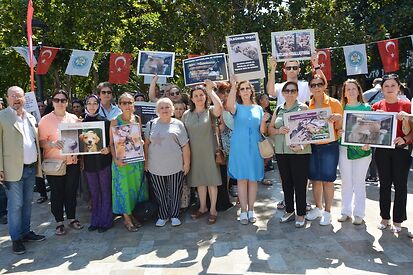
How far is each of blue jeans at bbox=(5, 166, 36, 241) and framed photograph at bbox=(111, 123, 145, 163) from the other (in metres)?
1.04

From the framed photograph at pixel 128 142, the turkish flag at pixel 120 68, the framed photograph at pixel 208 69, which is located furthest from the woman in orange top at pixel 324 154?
the turkish flag at pixel 120 68

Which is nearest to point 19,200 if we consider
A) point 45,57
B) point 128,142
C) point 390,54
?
point 128,142

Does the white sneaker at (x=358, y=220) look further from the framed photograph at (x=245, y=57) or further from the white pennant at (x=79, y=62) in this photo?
the white pennant at (x=79, y=62)

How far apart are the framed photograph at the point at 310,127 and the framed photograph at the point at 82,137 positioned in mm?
2309

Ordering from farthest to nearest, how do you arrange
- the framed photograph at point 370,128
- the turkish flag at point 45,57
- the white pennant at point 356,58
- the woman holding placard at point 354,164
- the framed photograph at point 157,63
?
1. the turkish flag at point 45,57
2. the white pennant at point 356,58
3. the framed photograph at point 157,63
4. the woman holding placard at point 354,164
5. the framed photograph at point 370,128

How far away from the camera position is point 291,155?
187 inches

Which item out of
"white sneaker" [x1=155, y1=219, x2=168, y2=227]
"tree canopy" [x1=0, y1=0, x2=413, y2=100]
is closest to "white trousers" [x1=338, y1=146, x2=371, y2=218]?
"white sneaker" [x1=155, y1=219, x2=168, y2=227]

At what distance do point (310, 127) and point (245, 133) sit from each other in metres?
0.82

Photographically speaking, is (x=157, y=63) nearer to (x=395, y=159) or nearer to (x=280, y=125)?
(x=280, y=125)

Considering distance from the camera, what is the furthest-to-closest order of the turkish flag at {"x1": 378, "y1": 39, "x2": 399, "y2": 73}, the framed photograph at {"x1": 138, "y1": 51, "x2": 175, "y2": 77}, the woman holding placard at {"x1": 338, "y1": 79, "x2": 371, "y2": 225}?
1. the turkish flag at {"x1": 378, "y1": 39, "x2": 399, "y2": 73}
2. the framed photograph at {"x1": 138, "y1": 51, "x2": 175, "y2": 77}
3. the woman holding placard at {"x1": 338, "y1": 79, "x2": 371, "y2": 225}

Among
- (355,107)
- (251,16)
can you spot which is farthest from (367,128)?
(251,16)

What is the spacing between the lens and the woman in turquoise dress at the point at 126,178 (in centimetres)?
490

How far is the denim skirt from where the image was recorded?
188 inches

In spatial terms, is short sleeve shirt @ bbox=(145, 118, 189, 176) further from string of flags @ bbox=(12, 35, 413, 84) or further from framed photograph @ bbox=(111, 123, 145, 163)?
string of flags @ bbox=(12, 35, 413, 84)
